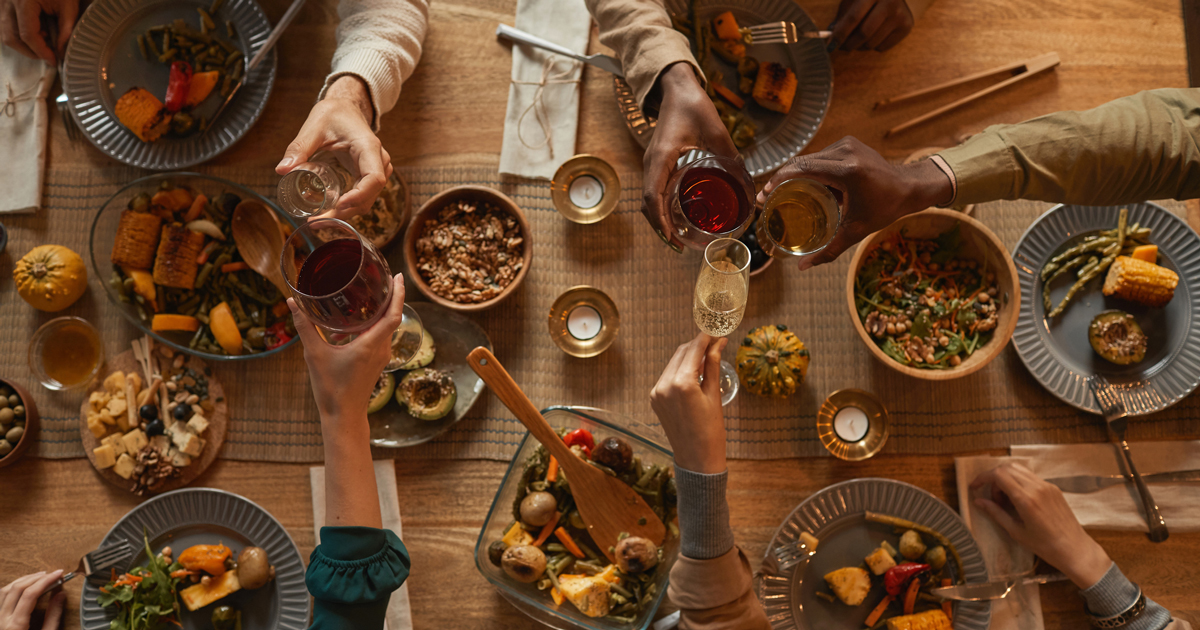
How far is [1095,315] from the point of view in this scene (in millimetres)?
2010

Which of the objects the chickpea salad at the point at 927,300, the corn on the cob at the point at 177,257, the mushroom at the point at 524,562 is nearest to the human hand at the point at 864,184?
the chickpea salad at the point at 927,300

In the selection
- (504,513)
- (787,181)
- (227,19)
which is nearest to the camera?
(787,181)

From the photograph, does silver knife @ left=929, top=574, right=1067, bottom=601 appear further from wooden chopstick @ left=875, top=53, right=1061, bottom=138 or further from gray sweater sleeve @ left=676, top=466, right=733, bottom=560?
wooden chopstick @ left=875, top=53, right=1061, bottom=138

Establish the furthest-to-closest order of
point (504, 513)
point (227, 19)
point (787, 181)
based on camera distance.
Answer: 1. point (227, 19)
2. point (504, 513)
3. point (787, 181)

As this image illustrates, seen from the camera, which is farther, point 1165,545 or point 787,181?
point 1165,545

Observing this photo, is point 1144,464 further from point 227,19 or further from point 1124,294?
point 227,19

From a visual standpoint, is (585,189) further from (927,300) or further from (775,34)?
(927,300)

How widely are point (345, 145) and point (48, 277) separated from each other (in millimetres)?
1157

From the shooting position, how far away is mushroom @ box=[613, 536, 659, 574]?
178 cm

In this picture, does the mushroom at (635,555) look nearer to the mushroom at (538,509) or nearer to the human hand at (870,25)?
the mushroom at (538,509)

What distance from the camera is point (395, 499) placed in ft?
6.57

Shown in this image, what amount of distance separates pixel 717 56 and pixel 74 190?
2177mm

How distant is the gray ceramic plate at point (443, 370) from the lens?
1.99m

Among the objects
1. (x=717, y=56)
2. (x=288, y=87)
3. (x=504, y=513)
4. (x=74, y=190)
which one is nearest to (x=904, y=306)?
(x=717, y=56)
